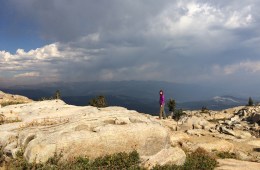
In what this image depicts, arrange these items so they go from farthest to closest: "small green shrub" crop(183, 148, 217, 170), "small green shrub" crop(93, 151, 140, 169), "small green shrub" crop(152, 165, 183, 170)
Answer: "small green shrub" crop(183, 148, 217, 170) < "small green shrub" crop(152, 165, 183, 170) < "small green shrub" crop(93, 151, 140, 169)

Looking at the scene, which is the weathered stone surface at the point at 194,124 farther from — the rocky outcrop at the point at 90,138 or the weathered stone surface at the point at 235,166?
the weathered stone surface at the point at 235,166

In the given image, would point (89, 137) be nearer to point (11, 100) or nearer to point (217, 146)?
point (217, 146)

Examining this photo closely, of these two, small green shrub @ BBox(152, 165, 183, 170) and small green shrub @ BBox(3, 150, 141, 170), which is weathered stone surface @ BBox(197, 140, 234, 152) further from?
small green shrub @ BBox(3, 150, 141, 170)

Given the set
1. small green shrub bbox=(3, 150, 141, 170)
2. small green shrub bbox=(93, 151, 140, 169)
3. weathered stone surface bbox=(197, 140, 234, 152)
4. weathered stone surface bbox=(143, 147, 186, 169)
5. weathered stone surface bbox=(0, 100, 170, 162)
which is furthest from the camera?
weathered stone surface bbox=(197, 140, 234, 152)

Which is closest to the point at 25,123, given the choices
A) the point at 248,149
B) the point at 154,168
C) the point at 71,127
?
the point at 71,127

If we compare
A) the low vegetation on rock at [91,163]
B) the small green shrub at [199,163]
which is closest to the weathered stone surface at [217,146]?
the small green shrub at [199,163]

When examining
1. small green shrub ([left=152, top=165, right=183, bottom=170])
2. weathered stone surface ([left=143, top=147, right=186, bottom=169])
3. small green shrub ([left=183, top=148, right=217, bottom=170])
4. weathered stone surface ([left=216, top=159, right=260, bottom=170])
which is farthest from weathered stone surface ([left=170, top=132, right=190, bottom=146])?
small green shrub ([left=152, top=165, right=183, bottom=170])

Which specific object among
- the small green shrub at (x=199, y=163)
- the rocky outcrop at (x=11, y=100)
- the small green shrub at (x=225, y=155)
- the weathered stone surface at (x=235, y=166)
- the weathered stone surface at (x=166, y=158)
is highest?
the rocky outcrop at (x=11, y=100)

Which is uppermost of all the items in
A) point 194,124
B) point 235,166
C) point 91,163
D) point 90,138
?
point 90,138

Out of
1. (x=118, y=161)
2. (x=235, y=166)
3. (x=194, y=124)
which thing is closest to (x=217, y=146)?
(x=235, y=166)

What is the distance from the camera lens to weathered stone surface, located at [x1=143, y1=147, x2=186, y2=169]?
21.8 m

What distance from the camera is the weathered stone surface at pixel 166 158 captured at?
21781 millimetres

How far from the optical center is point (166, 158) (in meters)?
22.6

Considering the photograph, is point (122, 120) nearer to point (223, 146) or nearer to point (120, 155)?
point (120, 155)
